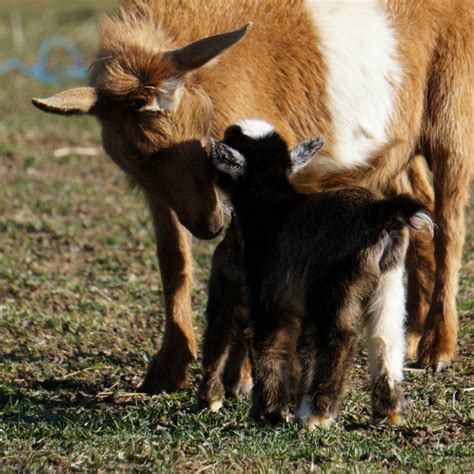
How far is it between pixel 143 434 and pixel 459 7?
11.5 ft

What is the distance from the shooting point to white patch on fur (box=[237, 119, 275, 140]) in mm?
5164

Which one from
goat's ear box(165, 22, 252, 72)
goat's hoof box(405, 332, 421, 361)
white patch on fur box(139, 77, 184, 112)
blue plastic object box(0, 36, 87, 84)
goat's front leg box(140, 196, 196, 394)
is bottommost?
blue plastic object box(0, 36, 87, 84)

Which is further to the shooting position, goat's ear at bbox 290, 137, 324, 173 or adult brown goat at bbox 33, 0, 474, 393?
adult brown goat at bbox 33, 0, 474, 393

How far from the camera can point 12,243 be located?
890cm

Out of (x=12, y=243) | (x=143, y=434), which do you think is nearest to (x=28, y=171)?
(x=12, y=243)

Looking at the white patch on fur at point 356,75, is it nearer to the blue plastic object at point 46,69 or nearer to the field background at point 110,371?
the field background at point 110,371

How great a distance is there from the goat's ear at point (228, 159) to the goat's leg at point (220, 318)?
0.92ft

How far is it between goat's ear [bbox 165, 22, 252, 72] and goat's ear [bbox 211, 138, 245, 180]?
59 cm

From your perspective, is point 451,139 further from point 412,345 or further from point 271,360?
point 271,360

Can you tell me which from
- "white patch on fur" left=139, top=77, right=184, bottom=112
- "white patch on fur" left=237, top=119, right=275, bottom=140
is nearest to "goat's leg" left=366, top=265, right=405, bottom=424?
"white patch on fur" left=237, top=119, right=275, bottom=140

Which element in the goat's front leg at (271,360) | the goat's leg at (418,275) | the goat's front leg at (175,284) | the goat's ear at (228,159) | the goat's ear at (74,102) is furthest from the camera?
the goat's leg at (418,275)

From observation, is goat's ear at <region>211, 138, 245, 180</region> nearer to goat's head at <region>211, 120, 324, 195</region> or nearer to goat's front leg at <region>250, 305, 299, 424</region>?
goat's head at <region>211, 120, 324, 195</region>

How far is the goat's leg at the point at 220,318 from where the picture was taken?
5.21 meters

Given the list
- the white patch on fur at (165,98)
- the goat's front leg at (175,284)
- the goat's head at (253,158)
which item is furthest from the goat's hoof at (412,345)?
the white patch on fur at (165,98)
